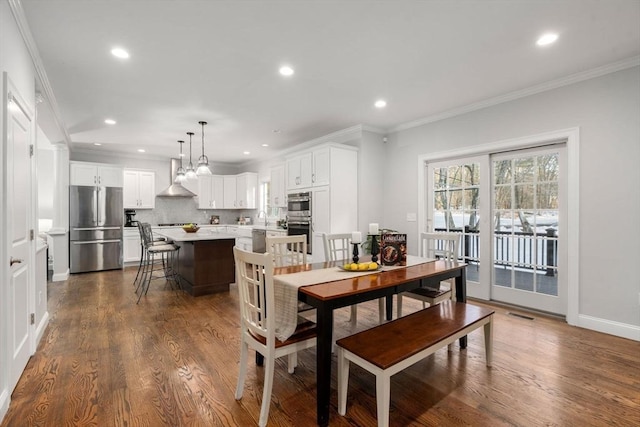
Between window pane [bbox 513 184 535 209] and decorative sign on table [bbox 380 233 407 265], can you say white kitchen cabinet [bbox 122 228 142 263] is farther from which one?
window pane [bbox 513 184 535 209]

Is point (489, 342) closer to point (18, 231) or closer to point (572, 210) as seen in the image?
point (572, 210)

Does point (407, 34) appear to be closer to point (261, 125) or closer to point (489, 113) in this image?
point (489, 113)

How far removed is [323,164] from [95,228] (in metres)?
4.84

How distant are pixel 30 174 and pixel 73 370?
5.51 feet

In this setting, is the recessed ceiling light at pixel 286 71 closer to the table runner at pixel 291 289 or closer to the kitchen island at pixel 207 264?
the table runner at pixel 291 289

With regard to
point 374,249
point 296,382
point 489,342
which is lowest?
point 296,382

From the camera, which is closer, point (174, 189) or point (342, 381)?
point (342, 381)

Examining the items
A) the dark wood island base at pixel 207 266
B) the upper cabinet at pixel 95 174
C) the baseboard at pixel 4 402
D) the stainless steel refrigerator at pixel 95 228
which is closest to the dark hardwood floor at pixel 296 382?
the baseboard at pixel 4 402

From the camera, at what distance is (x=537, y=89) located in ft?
11.3

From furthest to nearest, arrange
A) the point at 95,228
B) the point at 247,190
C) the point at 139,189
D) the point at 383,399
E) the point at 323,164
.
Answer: the point at 247,190
the point at 139,189
the point at 95,228
the point at 323,164
the point at 383,399

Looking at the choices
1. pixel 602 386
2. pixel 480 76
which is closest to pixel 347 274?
pixel 602 386

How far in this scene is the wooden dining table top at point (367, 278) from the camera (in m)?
1.87

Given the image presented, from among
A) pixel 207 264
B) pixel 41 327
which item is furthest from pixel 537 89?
pixel 41 327

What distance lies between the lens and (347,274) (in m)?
2.36
